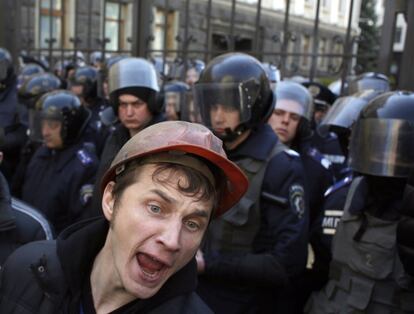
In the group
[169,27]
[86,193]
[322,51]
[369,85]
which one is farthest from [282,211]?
[322,51]

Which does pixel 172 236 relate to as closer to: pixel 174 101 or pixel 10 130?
pixel 10 130

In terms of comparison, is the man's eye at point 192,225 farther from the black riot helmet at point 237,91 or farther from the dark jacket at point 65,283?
the black riot helmet at point 237,91

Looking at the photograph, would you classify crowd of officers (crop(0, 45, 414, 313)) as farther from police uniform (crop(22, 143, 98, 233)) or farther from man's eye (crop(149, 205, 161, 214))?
man's eye (crop(149, 205, 161, 214))

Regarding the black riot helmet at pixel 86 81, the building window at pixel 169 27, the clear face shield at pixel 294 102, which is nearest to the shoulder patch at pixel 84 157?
the clear face shield at pixel 294 102

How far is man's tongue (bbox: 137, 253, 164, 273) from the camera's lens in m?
1.33

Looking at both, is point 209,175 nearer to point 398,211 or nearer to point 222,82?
point 398,211

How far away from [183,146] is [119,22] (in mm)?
6696

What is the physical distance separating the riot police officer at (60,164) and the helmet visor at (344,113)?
1.74m

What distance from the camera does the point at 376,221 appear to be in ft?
7.11

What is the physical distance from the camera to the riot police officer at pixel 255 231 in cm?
220

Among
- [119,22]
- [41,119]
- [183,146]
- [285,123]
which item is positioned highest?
[119,22]

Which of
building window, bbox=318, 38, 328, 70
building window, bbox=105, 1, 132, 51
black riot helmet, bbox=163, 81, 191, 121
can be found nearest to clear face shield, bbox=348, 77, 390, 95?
building window, bbox=318, 38, 328, 70

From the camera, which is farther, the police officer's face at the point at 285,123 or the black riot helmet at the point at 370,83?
the black riot helmet at the point at 370,83

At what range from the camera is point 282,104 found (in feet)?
12.5
